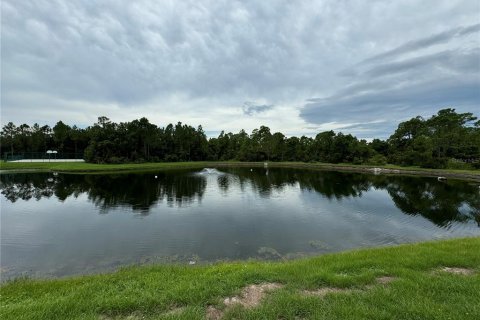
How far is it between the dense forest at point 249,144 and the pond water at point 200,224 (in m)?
36.6

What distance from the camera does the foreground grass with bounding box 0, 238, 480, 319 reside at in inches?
167

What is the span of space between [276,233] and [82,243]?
31.9 feet

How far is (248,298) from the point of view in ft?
16.3

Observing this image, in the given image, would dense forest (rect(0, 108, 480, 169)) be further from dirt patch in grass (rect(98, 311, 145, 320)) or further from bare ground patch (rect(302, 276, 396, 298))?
dirt patch in grass (rect(98, 311, 145, 320))

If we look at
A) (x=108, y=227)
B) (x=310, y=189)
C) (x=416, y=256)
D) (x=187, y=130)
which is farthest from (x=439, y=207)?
(x=187, y=130)

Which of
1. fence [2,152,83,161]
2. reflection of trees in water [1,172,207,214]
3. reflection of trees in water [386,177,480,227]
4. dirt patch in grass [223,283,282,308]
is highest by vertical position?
fence [2,152,83,161]

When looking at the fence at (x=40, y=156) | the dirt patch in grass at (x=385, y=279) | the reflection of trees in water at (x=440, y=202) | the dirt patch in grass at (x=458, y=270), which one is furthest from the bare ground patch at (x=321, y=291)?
the fence at (x=40, y=156)

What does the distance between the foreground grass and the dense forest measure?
57.6 m

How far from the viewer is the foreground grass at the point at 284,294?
425 centimetres

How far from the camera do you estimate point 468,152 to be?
184 feet

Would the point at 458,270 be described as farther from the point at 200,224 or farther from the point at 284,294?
the point at 200,224

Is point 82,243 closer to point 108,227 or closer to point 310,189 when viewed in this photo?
point 108,227

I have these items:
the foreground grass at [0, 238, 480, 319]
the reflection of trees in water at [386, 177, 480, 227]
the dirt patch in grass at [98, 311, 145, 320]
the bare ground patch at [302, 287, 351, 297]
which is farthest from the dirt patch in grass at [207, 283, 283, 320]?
the reflection of trees in water at [386, 177, 480, 227]

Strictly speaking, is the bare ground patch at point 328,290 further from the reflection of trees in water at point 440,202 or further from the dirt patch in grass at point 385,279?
the reflection of trees in water at point 440,202
